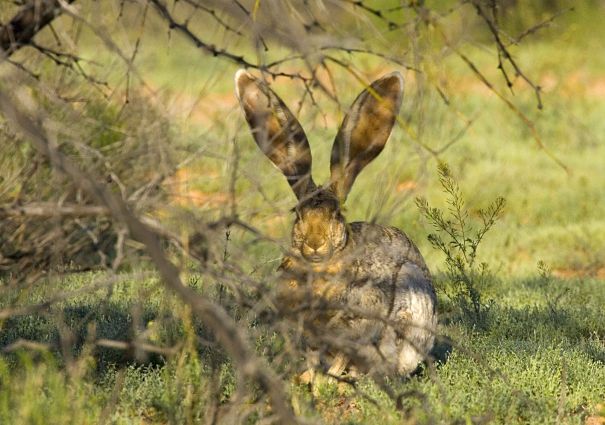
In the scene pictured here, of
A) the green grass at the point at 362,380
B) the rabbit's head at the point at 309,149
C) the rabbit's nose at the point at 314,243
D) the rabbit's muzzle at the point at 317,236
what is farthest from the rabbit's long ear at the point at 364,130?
the rabbit's nose at the point at 314,243

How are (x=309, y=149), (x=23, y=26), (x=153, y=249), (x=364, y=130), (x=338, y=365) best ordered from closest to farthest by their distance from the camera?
1. (x=153, y=249)
2. (x=23, y=26)
3. (x=338, y=365)
4. (x=309, y=149)
5. (x=364, y=130)

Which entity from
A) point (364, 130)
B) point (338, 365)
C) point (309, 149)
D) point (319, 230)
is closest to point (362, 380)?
point (338, 365)

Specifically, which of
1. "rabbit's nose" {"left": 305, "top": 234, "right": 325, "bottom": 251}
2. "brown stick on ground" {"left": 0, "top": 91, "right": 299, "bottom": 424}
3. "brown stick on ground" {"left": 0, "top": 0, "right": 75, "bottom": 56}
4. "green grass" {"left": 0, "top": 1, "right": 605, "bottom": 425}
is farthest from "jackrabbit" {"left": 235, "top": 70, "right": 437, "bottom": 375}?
"brown stick on ground" {"left": 0, "top": 91, "right": 299, "bottom": 424}

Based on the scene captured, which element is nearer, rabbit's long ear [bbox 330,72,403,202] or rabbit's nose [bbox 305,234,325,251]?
rabbit's nose [bbox 305,234,325,251]

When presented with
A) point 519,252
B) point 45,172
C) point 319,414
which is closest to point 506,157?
point 519,252

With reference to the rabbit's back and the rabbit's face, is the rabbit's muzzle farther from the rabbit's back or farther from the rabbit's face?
the rabbit's back

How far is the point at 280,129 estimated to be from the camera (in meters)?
4.54

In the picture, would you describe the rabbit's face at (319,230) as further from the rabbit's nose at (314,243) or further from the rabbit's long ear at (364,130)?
the rabbit's long ear at (364,130)

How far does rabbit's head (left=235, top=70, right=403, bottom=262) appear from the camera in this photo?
4445 millimetres

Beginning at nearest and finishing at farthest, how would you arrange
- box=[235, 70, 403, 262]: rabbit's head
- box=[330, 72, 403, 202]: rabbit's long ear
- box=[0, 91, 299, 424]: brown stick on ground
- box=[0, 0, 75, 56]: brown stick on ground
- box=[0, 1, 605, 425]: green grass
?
1. box=[0, 91, 299, 424]: brown stick on ground
2. box=[0, 1, 605, 425]: green grass
3. box=[0, 0, 75, 56]: brown stick on ground
4. box=[235, 70, 403, 262]: rabbit's head
5. box=[330, 72, 403, 202]: rabbit's long ear

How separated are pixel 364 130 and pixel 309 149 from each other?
31 cm

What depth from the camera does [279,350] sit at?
4.59 metres

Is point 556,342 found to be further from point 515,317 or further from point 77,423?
point 77,423

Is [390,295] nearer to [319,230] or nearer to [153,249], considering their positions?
[319,230]
